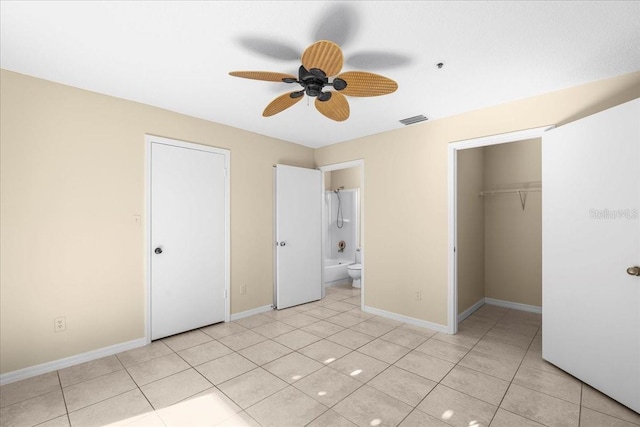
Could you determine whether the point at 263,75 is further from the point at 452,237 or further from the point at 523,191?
the point at 523,191

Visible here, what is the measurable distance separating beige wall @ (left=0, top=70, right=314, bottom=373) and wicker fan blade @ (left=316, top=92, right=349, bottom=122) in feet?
6.09

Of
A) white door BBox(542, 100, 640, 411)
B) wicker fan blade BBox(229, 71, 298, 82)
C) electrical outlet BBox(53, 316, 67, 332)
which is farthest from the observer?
electrical outlet BBox(53, 316, 67, 332)

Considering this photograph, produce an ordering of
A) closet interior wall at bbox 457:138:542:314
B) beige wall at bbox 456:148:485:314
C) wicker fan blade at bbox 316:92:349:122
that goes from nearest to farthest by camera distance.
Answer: wicker fan blade at bbox 316:92:349:122 → beige wall at bbox 456:148:485:314 → closet interior wall at bbox 457:138:542:314

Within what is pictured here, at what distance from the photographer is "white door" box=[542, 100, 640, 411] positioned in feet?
6.59

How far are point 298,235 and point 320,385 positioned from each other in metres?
2.45

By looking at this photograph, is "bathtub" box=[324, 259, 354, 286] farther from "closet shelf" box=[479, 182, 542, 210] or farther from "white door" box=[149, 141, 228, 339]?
"closet shelf" box=[479, 182, 542, 210]

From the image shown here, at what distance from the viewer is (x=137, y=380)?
7.85 ft

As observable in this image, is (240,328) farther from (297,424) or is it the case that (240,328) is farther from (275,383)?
(297,424)

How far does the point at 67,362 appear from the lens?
8.53ft

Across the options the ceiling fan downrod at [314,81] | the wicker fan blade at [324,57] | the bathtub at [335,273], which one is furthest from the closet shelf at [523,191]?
the wicker fan blade at [324,57]

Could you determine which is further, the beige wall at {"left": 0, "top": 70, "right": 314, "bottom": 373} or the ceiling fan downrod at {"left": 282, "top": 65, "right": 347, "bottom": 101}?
the beige wall at {"left": 0, "top": 70, "right": 314, "bottom": 373}

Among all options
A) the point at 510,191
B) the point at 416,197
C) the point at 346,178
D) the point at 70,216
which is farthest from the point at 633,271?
the point at 346,178

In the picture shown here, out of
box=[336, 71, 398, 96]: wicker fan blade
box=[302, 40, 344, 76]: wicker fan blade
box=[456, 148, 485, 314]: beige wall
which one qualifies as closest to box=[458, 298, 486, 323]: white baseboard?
box=[456, 148, 485, 314]: beige wall

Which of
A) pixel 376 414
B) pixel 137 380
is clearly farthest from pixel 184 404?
pixel 376 414
